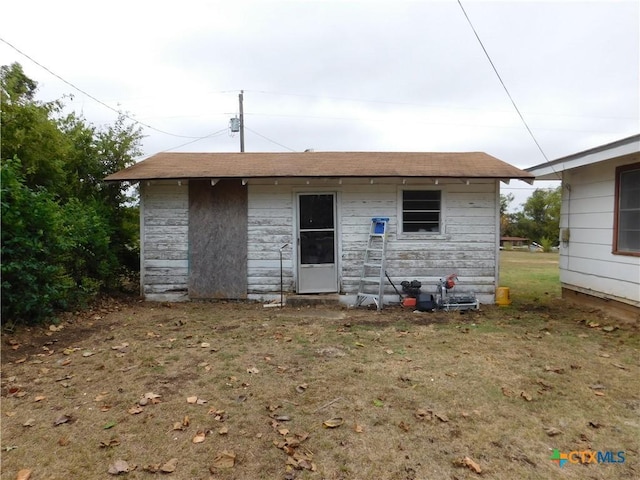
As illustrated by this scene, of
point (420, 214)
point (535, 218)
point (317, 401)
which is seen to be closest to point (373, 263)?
point (420, 214)

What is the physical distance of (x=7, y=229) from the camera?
15.9 feet

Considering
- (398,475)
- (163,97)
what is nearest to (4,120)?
(398,475)

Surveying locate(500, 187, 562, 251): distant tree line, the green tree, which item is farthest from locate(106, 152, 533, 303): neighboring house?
the green tree

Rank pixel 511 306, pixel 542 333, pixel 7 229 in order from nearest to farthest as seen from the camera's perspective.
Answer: pixel 7 229 → pixel 542 333 → pixel 511 306

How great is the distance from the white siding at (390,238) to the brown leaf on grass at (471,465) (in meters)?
5.12

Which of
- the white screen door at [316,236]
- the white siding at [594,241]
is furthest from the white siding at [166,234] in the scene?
the white siding at [594,241]

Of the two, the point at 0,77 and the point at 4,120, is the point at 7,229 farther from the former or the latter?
the point at 0,77

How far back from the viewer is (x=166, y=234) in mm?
7590

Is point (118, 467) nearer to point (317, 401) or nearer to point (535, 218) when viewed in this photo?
point (317, 401)

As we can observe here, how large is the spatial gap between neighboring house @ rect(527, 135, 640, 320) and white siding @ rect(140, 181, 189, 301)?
7.59m

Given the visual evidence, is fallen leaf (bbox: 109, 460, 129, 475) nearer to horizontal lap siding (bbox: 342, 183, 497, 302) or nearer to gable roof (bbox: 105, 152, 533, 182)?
gable roof (bbox: 105, 152, 533, 182)

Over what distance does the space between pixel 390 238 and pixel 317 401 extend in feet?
15.6

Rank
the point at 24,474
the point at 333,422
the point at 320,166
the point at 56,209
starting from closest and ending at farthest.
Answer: the point at 24,474
the point at 333,422
the point at 56,209
the point at 320,166

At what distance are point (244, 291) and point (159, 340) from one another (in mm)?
2751
